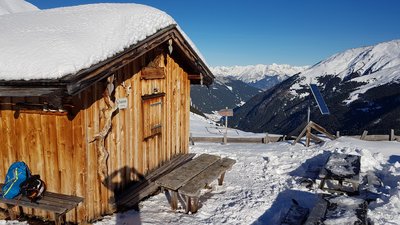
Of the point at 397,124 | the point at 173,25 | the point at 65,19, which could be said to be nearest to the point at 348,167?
the point at 173,25

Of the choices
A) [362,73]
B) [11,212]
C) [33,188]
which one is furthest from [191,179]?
[362,73]

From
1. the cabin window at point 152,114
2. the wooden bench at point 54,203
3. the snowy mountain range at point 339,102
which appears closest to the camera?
the wooden bench at point 54,203

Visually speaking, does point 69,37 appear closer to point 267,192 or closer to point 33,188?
point 33,188

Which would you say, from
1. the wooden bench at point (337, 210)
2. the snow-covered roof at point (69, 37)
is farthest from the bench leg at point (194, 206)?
the snow-covered roof at point (69, 37)

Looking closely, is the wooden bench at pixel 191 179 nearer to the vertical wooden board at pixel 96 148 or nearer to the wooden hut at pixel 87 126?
the wooden hut at pixel 87 126

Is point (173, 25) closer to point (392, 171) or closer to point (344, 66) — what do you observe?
point (392, 171)

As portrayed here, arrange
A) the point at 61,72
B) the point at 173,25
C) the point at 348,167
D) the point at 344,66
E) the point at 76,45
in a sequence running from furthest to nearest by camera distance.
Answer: the point at 344,66, the point at 348,167, the point at 173,25, the point at 76,45, the point at 61,72

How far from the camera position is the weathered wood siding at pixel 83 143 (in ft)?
20.9

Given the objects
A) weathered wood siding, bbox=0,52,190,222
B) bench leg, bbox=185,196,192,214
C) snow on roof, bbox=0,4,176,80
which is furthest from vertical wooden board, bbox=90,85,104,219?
bench leg, bbox=185,196,192,214

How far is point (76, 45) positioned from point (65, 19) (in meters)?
1.89

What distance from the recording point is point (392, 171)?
981 centimetres

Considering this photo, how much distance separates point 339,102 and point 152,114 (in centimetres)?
11709

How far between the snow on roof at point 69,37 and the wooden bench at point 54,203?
235cm

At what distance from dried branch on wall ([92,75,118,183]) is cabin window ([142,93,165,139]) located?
1.53 m
